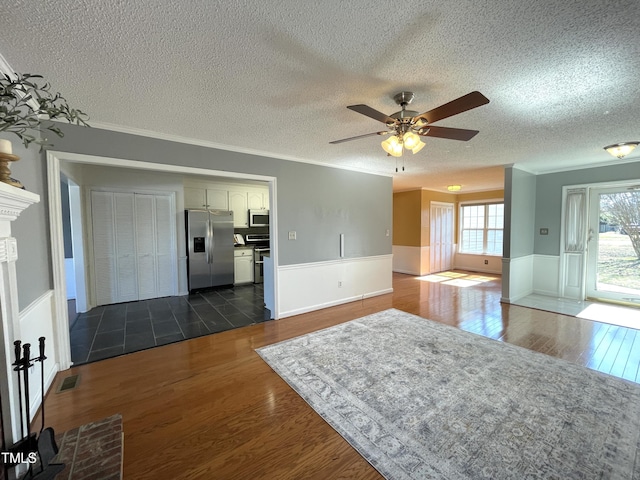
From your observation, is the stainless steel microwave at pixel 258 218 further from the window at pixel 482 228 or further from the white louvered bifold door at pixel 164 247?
the window at pixel 482 228

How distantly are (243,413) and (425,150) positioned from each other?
379cm

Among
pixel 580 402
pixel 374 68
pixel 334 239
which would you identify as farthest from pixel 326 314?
pixel 374 68

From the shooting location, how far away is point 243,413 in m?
2.06

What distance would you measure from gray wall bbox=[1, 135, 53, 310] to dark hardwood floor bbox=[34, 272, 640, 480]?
37.6 inches

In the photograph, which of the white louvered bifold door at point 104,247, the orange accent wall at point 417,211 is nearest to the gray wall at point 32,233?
the white louvered bifold door at point 104,247

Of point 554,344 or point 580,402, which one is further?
point 554,344

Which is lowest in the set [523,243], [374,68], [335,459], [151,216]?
[335,459]

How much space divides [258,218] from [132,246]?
2800 mm

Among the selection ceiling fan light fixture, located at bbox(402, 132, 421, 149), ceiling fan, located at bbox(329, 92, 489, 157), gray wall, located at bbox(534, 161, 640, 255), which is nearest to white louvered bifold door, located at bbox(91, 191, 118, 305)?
ceiling fan, located at bbox(329, 92, 489, 157)

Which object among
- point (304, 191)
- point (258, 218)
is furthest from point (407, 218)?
point (304, 191)

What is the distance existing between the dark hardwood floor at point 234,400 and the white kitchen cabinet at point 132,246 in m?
2.41

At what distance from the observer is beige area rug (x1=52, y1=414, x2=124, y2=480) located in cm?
146

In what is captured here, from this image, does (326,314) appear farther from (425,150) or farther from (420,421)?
(425,150)

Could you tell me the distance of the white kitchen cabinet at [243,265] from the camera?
6371 millimetres
